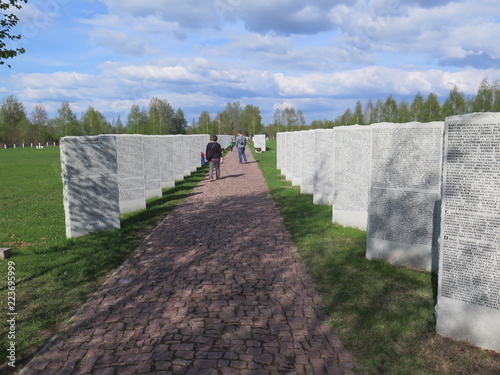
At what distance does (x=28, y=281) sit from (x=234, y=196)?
855 cm

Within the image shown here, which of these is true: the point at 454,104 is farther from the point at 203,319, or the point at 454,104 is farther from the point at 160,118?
the point at 203,319

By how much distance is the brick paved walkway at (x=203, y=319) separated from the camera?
3.89m

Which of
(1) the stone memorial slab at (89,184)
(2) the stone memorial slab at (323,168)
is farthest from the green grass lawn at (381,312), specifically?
(1) the stone memorial slab at (89,184)

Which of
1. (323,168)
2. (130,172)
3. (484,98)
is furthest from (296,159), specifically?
Answer: (484,98)

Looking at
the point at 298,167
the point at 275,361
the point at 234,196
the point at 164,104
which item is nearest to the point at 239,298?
the point at 275,361

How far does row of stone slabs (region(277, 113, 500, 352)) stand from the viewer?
4137 mm

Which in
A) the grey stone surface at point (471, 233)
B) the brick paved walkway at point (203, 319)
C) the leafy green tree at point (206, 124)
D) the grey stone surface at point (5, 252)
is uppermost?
the leafy green tree at point (206, 124)

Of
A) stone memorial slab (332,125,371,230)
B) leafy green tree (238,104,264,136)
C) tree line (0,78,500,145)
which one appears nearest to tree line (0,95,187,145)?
tree line (0,78,500,145)

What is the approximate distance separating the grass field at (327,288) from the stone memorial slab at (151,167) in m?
3.01

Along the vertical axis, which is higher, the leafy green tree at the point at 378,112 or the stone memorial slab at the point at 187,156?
the leafy green tree at the point at 378,112

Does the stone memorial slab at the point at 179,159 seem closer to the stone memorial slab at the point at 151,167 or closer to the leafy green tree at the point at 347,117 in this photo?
the stone memorial slab at the point at 151,167

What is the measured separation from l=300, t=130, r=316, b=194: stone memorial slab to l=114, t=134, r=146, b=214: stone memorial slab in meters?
5.58

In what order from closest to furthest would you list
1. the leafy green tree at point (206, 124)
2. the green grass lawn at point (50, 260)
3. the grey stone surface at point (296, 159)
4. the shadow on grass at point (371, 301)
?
the shadow on grass at point (371, 301) < the green grass lawn at point (50, 260) < the grey stone surface at point (296, 159) < the leafy green tree at point (206, 124)

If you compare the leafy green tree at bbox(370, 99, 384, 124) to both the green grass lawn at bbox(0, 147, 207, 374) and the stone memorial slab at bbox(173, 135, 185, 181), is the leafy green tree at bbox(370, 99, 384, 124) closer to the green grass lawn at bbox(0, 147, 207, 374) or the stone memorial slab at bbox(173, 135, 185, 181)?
the stone memorial slab at bbox(173, 135, 185, 181)
